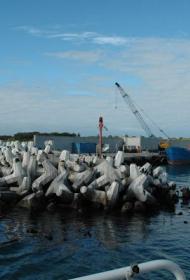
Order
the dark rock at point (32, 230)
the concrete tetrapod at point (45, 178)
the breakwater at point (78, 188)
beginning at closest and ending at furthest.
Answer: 1. the dark rock at point (32, 230)
2. the breakwater at point (78, 188)
3. the concrete tetrapod at point (45, 178)

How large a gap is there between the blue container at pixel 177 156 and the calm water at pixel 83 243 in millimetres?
60272

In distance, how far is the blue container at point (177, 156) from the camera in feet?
287

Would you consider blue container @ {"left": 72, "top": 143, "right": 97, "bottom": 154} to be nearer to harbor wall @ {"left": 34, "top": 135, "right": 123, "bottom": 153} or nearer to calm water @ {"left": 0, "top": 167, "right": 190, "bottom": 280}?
harbor wall @ {"left": 34, "top": 135, "right": 123, "bottom": 153}

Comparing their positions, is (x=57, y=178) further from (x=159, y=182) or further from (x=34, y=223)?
(x=159, y=182)

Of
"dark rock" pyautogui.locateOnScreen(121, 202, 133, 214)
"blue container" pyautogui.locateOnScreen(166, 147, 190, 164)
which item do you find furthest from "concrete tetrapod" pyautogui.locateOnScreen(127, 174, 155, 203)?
"blue container" pyautogui.locateOnScreen(166, 147, 190, 164)

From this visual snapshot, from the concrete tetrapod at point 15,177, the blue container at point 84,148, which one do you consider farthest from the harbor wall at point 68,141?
the concrete tetrapod at point 15,177

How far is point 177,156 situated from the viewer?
88.5 meters

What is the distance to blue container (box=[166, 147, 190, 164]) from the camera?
287 feet

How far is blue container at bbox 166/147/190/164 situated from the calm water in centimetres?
6027

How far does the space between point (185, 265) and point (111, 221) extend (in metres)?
8.31

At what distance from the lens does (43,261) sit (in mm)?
17047

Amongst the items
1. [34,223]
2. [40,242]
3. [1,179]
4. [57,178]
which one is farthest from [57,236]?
[1,179]

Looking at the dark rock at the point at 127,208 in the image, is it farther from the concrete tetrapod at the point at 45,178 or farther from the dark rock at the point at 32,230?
the dark rock at the point at 32,230

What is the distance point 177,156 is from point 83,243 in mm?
70366
